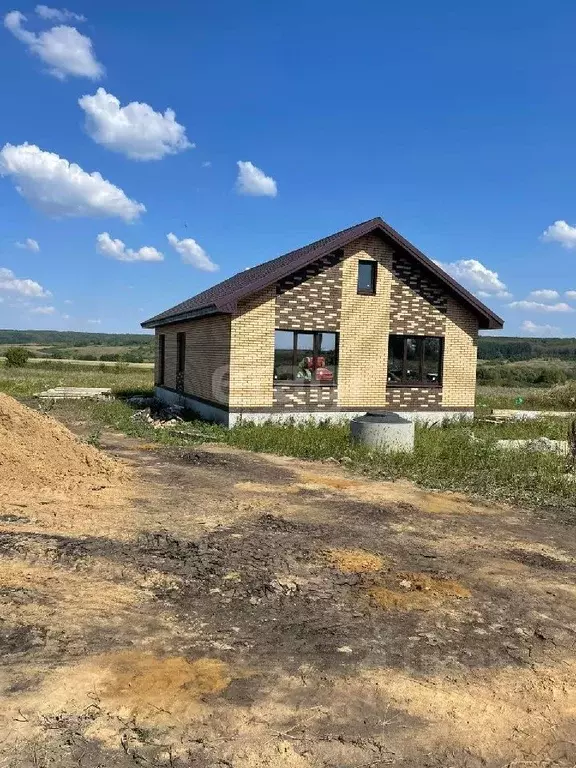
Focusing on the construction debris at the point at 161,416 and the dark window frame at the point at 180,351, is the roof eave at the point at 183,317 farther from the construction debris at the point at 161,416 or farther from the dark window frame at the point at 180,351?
the construction debris at the point at 161,416

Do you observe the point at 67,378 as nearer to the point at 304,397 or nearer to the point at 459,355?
the point at 304,397

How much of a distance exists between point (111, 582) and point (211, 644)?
4.90 ft

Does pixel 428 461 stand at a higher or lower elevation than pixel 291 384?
lower

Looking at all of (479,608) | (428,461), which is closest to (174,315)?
(428,461)

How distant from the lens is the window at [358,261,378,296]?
639 inches

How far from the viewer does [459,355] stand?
17.5 m

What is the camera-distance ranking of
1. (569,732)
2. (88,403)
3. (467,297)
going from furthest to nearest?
(88,403)
(467,297)
(569,732)

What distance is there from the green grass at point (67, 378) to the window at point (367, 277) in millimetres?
14907

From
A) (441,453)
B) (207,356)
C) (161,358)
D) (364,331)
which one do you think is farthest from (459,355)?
(161,358)

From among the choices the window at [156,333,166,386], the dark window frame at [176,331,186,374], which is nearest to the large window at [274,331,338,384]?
the dark window frame at [176,331,186,374]

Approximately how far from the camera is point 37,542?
6.30 meters

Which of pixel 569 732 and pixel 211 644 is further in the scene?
pixel 211 644

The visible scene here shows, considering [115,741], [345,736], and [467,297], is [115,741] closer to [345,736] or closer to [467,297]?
[345,736]

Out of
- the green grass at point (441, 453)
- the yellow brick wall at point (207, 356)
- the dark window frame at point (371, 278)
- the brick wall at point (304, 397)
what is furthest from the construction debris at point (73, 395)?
the dark window frame at point (371, 278)
